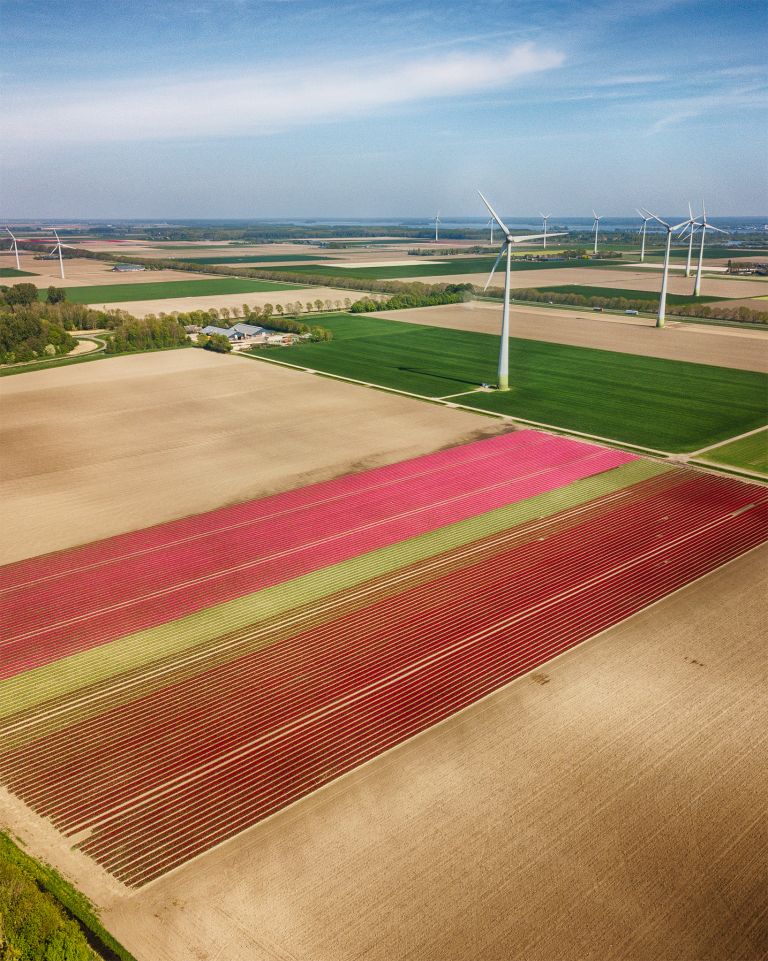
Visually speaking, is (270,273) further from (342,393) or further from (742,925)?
(742,925)

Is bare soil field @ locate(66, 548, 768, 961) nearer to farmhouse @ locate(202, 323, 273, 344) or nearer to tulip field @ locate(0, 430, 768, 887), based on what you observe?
tulip field @ locate(0, 430, 768, 887)

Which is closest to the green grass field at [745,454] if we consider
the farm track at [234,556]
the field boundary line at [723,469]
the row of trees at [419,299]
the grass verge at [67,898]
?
the field boundary line at [723,469]

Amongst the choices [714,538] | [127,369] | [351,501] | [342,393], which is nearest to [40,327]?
[127,369]

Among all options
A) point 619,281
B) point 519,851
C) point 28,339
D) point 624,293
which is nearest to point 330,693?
point 519,851

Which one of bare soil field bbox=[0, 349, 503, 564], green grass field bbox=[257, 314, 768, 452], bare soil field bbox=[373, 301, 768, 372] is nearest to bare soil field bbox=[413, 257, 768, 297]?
bare soil field bbox=[373, 301, 768, 372]

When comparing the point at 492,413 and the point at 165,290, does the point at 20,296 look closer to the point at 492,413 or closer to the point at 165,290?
the point at 165,290

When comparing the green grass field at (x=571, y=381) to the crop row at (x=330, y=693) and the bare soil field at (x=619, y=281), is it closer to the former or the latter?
the crop row at (x=330, y=693)
